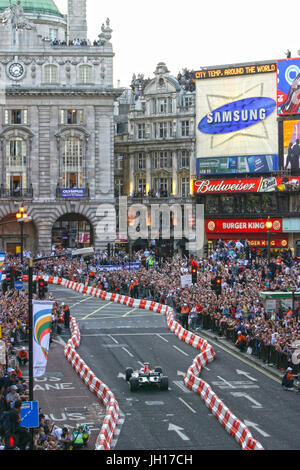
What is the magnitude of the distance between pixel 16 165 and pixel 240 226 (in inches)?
864

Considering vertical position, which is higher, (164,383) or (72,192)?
(72,192)

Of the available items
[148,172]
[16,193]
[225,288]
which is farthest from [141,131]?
[225,288]

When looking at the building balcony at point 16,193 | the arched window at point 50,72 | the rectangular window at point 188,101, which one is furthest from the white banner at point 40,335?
the rectangular window at point 188,101

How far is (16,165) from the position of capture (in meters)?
84.1

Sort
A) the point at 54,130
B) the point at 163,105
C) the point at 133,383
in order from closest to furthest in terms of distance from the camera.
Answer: the point at 133,383 → the point at 54,130 → the point at 163,105

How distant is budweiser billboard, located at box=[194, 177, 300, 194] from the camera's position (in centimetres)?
7947

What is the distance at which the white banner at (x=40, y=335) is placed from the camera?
28047 mm

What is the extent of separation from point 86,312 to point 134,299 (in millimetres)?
4606

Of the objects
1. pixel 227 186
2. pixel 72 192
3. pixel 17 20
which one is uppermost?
pixel 17 20

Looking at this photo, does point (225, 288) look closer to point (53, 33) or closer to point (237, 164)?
point (237, 164)

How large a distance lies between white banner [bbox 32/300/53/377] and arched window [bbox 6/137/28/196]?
56539mm

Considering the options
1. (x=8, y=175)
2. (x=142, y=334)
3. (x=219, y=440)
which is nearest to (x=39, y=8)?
(x=8, y=175)

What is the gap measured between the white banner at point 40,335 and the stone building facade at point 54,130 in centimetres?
5616

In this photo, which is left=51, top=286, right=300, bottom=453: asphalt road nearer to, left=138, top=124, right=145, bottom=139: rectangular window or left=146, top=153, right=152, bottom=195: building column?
left=146, top=153, right=152, bottom=195: building column
